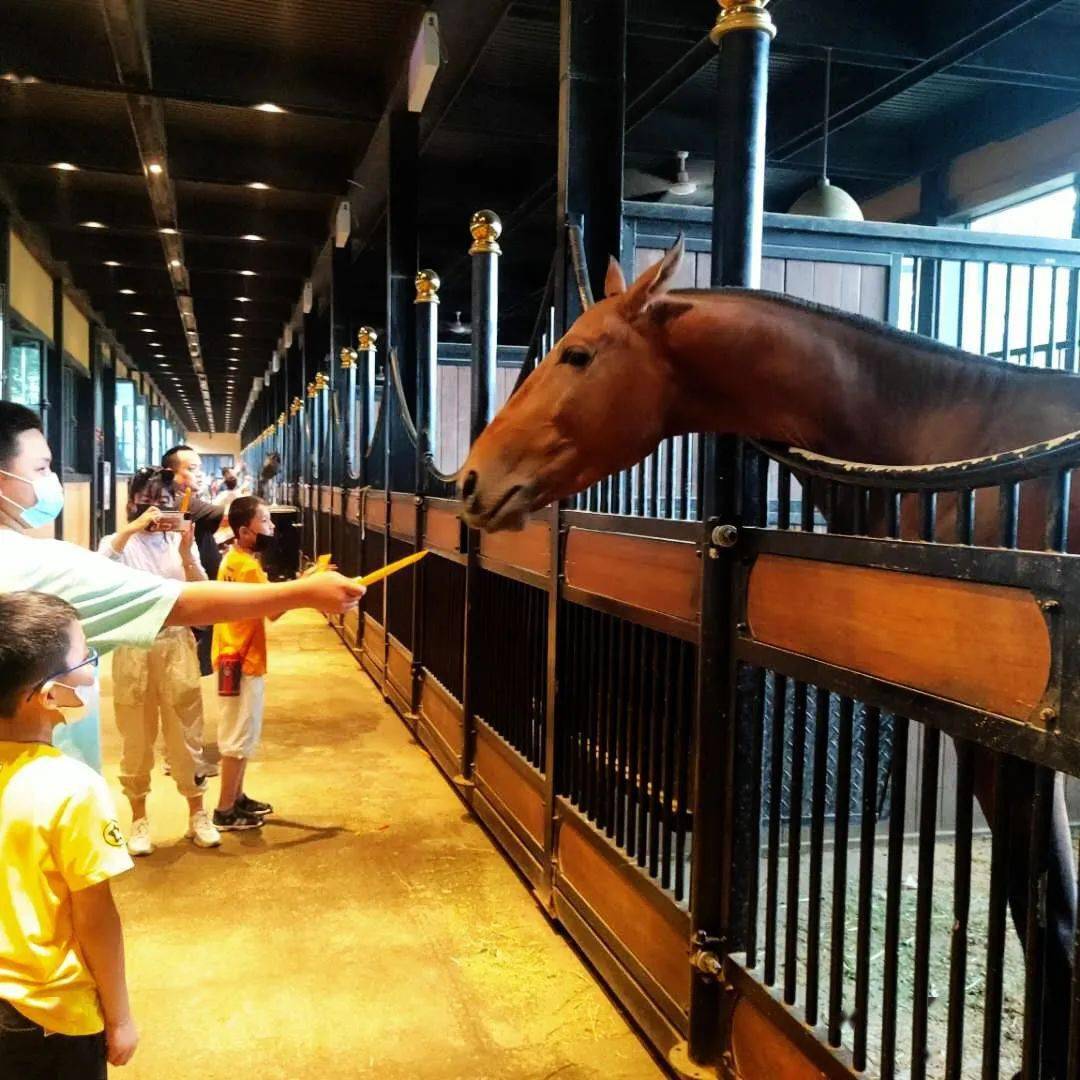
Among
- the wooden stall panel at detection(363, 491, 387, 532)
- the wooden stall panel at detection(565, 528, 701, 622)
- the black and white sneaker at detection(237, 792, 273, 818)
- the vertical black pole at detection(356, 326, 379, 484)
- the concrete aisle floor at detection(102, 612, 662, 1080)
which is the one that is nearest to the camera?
the wooden stall panel at detection(565, 528, 701, 622)

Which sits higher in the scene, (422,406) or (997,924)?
(422,406)

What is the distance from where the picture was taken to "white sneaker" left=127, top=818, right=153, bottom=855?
344cm

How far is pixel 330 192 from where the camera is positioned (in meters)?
8.52

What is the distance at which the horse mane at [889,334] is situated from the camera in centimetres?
173

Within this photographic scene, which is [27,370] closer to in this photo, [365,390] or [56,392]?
[56,392]

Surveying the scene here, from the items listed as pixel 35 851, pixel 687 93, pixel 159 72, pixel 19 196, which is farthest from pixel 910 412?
pixel 19 196

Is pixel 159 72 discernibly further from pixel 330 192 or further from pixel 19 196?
pixel 19 196

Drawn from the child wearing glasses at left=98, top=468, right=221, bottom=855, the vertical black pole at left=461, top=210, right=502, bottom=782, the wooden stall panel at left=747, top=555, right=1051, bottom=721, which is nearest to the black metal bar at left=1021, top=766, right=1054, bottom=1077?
the wooden stall panel at left=747, top=555, right=1051, bottom=721

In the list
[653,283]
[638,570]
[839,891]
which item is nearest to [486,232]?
[638,570]

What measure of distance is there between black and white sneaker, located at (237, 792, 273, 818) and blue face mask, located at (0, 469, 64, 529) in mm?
2128

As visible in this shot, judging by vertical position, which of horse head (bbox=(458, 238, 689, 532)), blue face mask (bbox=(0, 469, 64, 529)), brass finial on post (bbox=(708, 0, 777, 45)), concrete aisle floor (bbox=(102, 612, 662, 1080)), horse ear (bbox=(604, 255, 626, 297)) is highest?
brass finial on post (bbox=(708, 0, 777, 45))

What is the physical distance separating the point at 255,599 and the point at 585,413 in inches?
28.8

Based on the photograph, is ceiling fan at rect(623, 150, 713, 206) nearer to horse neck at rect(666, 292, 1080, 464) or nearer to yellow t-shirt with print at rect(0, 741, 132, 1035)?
horse neck at rect(666, 292, 1080, 464)

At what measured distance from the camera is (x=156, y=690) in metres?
3.52
